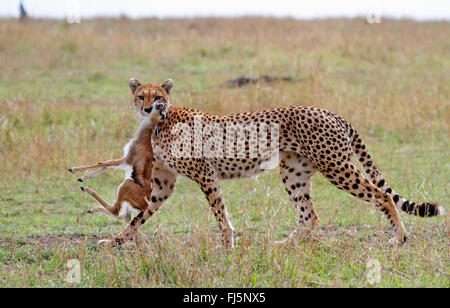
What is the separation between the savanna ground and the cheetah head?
62 centimetres

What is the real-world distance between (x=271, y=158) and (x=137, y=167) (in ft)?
2.78

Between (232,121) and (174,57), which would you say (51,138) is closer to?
(232,121)

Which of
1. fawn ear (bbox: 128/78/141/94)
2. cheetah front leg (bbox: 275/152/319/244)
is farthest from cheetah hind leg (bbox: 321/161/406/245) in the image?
fawn ear (bbox: 128/78/141/94)

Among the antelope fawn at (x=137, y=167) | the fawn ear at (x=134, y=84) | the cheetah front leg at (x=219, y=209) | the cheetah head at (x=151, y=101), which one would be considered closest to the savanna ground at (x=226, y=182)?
the cheetah front leg at (x=219, y=209)

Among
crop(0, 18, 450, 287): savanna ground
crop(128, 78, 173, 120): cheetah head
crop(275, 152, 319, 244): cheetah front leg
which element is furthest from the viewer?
crop(275, 152, 319, 244): cheetah front leg

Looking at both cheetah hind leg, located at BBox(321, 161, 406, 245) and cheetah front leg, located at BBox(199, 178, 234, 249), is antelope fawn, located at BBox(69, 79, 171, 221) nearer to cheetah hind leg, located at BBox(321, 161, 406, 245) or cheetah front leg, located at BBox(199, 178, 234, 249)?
cheetah front leg, located at BBox(199, 178, 234, 249)

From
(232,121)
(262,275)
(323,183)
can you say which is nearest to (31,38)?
(323,183)

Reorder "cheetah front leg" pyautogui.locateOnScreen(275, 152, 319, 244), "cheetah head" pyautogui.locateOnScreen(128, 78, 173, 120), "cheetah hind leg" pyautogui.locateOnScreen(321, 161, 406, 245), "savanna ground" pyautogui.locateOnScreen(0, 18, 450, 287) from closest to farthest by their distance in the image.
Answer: "savanna ground" pyautogui.locateOnScreen(0, 18, 450, 287)
"cheetah hind leg" pyautogui.locateOnScreen(321, 161, 406, 245)
"cheetah head" pyautogui.locateOnScreen(128, 78, 173, 120)
"cheetah front leg" pyautogui.locateOnScreen(275, 152, 319, 244)

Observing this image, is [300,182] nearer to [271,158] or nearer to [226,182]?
[271,158]

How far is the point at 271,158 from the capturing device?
13.4 feet

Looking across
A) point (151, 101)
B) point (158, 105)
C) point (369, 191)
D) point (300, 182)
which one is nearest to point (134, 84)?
point (151, 101)

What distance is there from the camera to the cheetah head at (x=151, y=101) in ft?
13.2

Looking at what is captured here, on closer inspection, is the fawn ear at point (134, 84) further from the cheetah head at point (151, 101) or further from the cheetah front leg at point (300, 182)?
the cheetah front leg at point (300, 182)

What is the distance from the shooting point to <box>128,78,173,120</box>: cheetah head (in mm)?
4035
